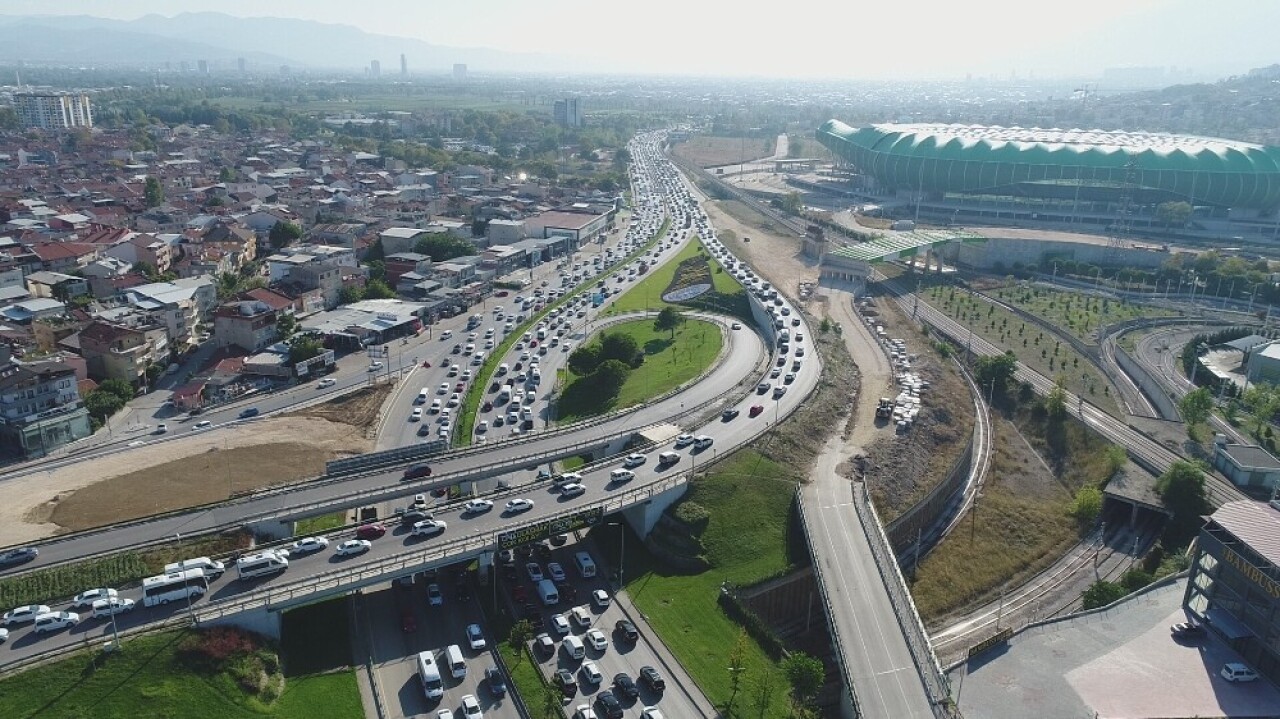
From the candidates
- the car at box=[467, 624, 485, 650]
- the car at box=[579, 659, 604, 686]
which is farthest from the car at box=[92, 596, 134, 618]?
the car at box=[579, 659, 604, 686]

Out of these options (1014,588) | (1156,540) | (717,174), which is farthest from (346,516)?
(717,174)

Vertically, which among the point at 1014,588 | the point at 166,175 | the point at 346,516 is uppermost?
the point at 166,175

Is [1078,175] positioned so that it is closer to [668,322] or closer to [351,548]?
[668,322]

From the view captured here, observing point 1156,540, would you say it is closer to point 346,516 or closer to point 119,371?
point 346,516

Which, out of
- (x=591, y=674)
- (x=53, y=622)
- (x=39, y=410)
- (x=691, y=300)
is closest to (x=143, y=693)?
Result: (x=53, y=622)

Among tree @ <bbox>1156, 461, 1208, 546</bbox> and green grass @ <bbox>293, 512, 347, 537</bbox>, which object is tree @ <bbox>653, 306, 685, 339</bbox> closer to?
green grass @ <bbox>293, 512, 347, 537</bbox>
